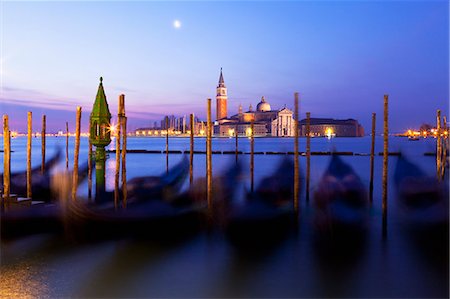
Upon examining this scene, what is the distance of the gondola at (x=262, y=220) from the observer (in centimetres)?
920

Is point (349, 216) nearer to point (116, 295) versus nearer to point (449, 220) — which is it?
point (449, 220)

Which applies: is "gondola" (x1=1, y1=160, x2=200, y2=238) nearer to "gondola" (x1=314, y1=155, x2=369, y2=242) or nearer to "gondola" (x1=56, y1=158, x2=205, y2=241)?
"gondola" (x1=56, y1=158, x2=205, y2=241)

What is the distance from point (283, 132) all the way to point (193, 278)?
128110mm

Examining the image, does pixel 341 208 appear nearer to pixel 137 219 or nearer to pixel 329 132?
pixel 137 219

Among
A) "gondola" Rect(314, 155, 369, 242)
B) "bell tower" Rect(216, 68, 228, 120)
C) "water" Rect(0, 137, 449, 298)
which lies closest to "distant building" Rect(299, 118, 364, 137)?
"bell tower" Rect(216, 68, 228, 120)

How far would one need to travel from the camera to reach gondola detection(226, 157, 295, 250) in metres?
9.20

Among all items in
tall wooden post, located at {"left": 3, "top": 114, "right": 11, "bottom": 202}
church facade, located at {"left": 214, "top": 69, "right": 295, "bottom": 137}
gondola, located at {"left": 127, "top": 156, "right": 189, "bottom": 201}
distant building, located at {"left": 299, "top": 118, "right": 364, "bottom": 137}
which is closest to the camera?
tall wooden post, located at {"left": 3, "top": 114, "right": 11, "bottom": 202}

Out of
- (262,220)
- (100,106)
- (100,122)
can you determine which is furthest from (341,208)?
(100,106)

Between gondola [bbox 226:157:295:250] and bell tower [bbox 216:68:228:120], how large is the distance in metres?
140

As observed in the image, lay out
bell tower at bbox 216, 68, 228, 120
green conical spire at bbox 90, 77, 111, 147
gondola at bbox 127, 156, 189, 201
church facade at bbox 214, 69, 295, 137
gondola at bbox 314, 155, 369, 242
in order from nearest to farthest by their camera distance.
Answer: gondola at bbox 314, 155, 369, 242 → gondola at bbox 127, 156, 189, 201 → green conical spire at bbox 90, 77, 111, 147 → church facade at bbox 214, 69, 295, 137 → bell tower at bbox 216, 68, 228, 120

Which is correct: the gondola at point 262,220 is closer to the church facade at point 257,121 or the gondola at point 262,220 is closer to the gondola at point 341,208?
the gondola at point 341,208

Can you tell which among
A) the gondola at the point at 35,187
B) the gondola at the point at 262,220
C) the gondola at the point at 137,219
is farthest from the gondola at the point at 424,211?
the gondola at the point at 35,187

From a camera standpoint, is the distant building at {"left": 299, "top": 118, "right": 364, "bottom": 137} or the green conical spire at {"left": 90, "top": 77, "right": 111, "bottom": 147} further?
the distant building at {"left": 299, "top": 118, "right": 364, "bottom": 137}

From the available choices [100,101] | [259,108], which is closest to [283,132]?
[259,108]
